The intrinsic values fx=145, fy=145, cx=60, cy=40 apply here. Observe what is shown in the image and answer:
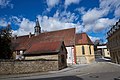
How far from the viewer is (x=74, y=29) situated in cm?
4584

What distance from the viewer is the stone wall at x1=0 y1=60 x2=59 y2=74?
1838cm

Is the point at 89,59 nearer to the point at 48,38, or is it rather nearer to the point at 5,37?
the point at 48,38

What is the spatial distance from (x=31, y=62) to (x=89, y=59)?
85.6 ft

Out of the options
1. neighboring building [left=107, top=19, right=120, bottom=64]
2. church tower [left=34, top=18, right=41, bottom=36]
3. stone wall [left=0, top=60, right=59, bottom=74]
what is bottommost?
stone wall [left=0, top=60, right=59, bottom=74]

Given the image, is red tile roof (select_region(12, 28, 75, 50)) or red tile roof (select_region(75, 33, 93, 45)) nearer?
red tile roof (select_region(12, 28, 75, 50))

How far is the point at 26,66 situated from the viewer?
2081cm

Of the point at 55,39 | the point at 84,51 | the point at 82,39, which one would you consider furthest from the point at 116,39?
the point at 55,39

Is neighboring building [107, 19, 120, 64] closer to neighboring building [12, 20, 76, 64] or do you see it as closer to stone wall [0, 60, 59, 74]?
neighboring building [12, 20, 76, 64]

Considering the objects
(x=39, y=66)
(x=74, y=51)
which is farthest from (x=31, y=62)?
(x=74, y=51)

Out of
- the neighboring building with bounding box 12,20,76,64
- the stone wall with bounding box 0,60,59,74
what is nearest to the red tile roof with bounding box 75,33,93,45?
the neighboring building with bounding box 12,20,76,64

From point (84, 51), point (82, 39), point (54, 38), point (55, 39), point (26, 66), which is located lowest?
point (26, 66)

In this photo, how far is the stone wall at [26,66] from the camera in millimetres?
18377

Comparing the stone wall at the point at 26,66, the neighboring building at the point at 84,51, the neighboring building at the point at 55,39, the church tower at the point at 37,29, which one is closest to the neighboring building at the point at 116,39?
the neighboring building at the point at 84,51

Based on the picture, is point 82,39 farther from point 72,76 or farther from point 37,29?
point 72,76
